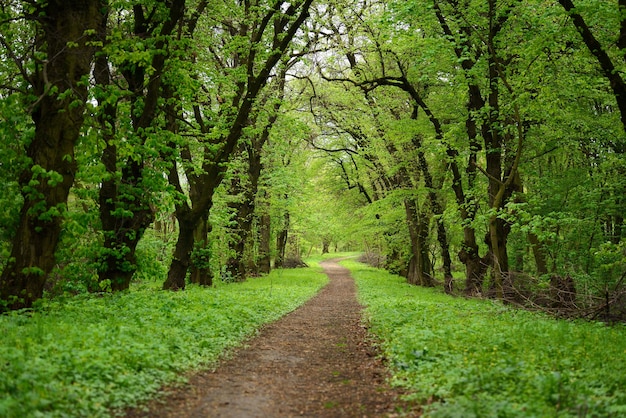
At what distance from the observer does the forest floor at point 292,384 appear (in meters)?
5.42

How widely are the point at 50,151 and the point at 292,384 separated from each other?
593 centimetres

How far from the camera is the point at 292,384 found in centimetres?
674

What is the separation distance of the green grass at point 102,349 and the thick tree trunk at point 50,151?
0.76 m

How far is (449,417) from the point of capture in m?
4.65

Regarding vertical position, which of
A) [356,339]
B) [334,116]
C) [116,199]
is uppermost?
[334,116]

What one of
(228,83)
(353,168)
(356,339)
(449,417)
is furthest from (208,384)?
(353,168)

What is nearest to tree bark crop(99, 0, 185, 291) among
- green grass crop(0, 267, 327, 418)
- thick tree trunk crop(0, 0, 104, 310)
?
green grass crop(0, 267, 327, 418)

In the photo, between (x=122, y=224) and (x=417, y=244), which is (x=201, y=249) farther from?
(x=417, y=244)

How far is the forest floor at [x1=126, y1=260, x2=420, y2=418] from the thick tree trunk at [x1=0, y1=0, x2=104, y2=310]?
4.00 meters

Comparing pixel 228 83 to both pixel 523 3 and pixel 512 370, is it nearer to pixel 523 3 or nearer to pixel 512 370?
pixel 523 3

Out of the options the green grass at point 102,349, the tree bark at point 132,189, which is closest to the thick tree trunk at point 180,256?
the tree bark at point 132,189

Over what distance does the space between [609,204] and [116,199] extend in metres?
18.1

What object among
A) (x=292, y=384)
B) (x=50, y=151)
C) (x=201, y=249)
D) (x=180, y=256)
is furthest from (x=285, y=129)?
(x=292, y=384)

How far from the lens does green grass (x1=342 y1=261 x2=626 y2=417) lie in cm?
474
